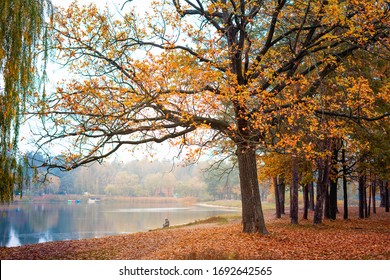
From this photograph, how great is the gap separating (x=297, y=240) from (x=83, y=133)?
757 centimetres

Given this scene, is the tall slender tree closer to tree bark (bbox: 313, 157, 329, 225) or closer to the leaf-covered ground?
the leaf-covered ground

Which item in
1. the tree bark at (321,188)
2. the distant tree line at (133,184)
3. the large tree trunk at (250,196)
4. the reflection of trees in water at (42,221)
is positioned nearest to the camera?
the large tree trunk at (250,196)

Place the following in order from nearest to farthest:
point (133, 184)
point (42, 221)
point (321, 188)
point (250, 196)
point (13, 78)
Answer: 1. point (13, 78)
2. point (250, 196)
3. point (321, 188)
4. point (42, 221)
5. point (133, 184)

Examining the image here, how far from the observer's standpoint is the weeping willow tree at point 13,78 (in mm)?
9500

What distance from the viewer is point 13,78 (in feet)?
31.3

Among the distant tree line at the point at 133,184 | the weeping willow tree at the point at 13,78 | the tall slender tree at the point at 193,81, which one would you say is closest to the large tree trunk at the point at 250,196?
the tall slender tree at the point at 193,81

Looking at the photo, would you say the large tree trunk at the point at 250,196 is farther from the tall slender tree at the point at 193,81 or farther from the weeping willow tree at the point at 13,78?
the weeping willow tree at the point at 13,78

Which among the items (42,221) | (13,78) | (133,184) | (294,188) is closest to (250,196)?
(294,188)

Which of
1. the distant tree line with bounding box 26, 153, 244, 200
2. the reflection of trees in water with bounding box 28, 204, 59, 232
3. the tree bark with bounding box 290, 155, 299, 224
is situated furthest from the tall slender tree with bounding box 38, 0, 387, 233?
the distant tree line with bounding box 26, 153, 244, 200

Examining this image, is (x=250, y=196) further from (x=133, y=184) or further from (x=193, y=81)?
(x=133, y=184)

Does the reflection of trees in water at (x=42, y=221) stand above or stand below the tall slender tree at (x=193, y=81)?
below

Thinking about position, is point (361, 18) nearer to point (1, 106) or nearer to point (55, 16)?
point (55, 16)

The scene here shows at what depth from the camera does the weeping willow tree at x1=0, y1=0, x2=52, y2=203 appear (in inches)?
374

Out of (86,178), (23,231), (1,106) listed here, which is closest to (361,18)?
(1,106)
